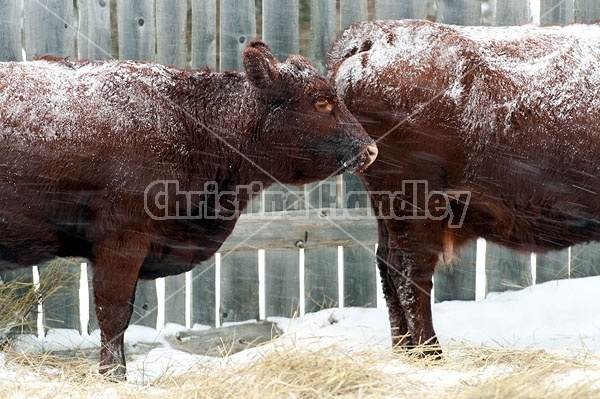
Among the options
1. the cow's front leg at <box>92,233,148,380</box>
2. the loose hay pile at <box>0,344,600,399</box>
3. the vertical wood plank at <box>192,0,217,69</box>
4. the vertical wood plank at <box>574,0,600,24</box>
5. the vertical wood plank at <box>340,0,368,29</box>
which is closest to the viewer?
the loose hay pile at <box>0,344,600,399</box>

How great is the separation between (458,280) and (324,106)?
221 cm

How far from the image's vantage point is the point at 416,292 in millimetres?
4961

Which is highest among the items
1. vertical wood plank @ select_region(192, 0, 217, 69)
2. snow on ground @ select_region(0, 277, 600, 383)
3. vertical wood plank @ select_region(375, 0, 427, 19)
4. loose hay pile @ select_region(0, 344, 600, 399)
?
vertical wood plank @ select_region(375, 0, 427, 19)

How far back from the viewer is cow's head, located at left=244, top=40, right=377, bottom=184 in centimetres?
475

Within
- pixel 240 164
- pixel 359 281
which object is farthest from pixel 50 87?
pixel 359 281

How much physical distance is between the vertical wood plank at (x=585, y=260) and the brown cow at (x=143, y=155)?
8.35ft

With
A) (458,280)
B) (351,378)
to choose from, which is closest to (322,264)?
(458,280)

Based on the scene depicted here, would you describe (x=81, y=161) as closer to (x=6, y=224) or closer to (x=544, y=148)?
(x=6, y=224)

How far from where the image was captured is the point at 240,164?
4.84 metres

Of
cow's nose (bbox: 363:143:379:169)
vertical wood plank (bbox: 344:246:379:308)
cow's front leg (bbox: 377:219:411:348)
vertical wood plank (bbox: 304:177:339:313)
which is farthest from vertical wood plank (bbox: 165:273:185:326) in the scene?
cow's nose (bbox: 363:143:379:169)

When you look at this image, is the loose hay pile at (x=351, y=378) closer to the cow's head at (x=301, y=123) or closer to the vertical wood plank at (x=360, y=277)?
the cow's head at (x=301, y=123)

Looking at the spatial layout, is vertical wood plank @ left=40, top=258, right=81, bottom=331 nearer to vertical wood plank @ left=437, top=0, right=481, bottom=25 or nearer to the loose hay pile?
the loose hay pile

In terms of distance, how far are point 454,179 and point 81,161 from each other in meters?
2.33

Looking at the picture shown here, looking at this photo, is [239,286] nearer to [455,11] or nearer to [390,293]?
[390,293]
